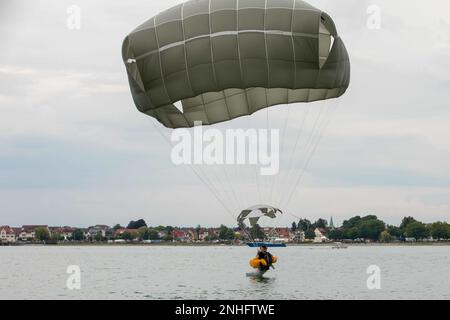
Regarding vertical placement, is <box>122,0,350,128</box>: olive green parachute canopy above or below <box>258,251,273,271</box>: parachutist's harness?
above

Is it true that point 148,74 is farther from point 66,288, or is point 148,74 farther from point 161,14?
point 66,288

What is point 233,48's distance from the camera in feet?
84.6

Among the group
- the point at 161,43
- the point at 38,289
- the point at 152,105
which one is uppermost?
the point at 161,43

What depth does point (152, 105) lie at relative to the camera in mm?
27375

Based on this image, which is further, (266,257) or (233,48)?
(266,257)

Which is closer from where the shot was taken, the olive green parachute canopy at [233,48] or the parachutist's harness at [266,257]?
the olive green parachute canopy at [233,48]

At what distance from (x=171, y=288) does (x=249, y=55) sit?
69.8 ft

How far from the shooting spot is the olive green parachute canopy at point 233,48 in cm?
2561

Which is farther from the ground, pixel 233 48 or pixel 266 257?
pixel 233 48

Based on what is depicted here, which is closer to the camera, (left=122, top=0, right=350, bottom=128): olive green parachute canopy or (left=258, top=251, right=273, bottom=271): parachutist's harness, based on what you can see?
(left=122, top=0, right=350, bottom=128): olive green parachute canopy

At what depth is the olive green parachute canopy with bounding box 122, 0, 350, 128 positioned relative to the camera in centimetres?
2561
